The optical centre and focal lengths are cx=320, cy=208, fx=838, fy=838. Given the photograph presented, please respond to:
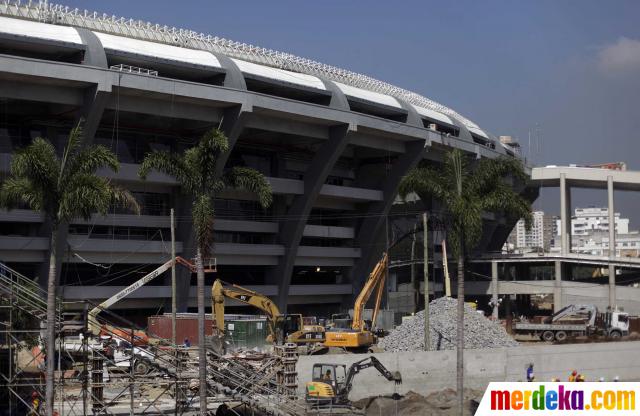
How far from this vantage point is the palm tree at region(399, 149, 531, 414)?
33250mm

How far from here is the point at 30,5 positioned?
5244cm

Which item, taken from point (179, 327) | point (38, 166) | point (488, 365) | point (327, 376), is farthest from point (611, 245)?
point (38, 166)

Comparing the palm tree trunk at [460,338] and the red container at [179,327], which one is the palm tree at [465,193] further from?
the red container at [179,327]

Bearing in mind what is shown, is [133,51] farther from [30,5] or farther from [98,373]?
[98,373]

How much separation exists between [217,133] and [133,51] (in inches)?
952

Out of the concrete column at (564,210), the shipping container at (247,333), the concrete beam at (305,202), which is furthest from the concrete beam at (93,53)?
the concrete column at (564,210)

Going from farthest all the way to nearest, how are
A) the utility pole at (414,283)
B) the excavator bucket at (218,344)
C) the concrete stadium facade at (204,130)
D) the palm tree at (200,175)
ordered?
1. the utility pole at (414,283)
2. the concrete stadium facade at (204,130)
3. the excavator bucket at (218,344)
4. the palm tree at (200,175)

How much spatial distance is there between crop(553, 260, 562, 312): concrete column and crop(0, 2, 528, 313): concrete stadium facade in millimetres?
17803

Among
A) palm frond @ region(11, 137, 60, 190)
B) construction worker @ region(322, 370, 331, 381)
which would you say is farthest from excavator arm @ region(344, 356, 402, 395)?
palm frond @ region(11, 137, 60, 190)

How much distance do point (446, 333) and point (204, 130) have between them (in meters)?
21.4

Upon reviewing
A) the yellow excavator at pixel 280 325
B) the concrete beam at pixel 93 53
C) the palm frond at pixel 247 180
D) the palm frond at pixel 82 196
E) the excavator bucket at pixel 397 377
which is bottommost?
the excavator bucket at pixel 397 377

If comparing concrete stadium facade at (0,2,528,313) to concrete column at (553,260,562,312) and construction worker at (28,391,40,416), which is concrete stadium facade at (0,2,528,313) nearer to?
concrete column at (553,260,562,312)

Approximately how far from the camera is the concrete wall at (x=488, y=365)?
3809 cm

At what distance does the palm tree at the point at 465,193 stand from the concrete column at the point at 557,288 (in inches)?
1922
